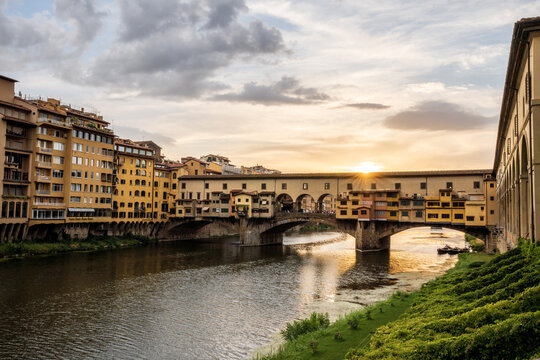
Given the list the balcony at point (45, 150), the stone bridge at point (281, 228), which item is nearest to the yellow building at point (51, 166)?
the balcony at point (45, 150)

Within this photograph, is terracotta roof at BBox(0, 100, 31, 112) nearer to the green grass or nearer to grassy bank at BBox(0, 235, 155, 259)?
A: grassy bank at BBox(0, 235, 155, 259)

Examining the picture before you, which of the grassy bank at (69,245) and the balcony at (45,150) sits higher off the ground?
the balcony at (45,150)

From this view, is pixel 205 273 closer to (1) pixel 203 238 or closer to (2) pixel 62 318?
(2) pixel 62 318

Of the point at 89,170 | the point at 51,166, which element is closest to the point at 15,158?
the point at 51,166

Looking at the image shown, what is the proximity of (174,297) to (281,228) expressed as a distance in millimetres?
44036

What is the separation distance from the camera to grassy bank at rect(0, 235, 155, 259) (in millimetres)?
48438

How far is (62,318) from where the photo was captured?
84.7 feet

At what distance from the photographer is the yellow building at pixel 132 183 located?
2714 inches

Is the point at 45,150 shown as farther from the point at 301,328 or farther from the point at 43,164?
the point at 301,328

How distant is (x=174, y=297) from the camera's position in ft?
106

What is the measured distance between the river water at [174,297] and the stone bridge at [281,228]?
248 inches

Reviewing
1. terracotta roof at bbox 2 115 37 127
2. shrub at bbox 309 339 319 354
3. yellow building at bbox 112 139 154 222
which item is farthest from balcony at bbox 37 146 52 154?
shrub at bbox 309 339 319 354

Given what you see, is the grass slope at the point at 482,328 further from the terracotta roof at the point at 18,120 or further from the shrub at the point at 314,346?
the terracotta roof at the point at 18,120

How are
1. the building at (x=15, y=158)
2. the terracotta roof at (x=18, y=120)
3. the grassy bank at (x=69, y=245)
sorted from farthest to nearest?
the building at (x=15, y=158) < the terracotta roof at (x=18, y=120) < the grassy bank at (x=69, y=245)
